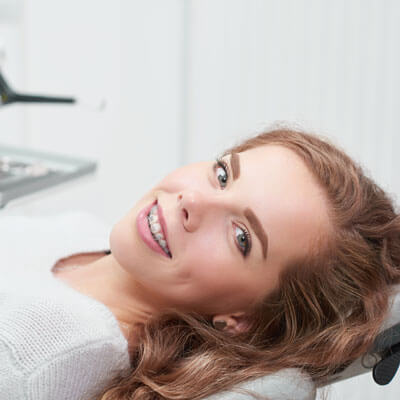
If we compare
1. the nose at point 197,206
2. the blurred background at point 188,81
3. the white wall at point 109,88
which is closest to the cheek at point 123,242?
the nose at point 197,206

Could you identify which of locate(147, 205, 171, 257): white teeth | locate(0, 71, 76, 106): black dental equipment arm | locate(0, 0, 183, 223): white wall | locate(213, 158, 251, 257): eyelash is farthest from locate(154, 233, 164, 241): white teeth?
locate(0, 0, 183, 223): white wall

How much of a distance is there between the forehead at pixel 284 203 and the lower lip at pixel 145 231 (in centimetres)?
16

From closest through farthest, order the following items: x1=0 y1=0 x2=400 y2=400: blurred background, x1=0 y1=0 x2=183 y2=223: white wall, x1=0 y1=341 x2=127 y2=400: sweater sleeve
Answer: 1. x1=0 y1=341 x2=127 y2=400: sweater sleeve
2. x1=0 y1=0 x2=400 y2=400: blurred background
3. x1=0 y1=0 x2=183 y2=223: white wall

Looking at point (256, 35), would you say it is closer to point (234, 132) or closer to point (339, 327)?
point (234, 132)

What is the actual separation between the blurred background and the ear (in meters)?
0.57

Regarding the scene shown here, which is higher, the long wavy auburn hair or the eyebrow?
the eyebrow

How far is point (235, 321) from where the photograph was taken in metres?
1.06

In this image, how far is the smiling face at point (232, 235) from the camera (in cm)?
98

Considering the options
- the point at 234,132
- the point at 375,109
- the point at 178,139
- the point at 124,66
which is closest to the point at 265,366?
the point at 375,109

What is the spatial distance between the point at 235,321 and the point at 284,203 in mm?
230

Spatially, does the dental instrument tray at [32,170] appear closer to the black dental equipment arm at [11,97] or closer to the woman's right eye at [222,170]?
the black dental equipment arm at [11,97]

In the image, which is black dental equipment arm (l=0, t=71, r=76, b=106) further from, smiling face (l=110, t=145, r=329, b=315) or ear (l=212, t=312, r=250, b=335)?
ear (l=212, t=312, r=250, b=335)

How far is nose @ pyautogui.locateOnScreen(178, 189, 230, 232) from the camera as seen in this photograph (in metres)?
0.98

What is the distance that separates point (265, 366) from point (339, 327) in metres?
0.14
